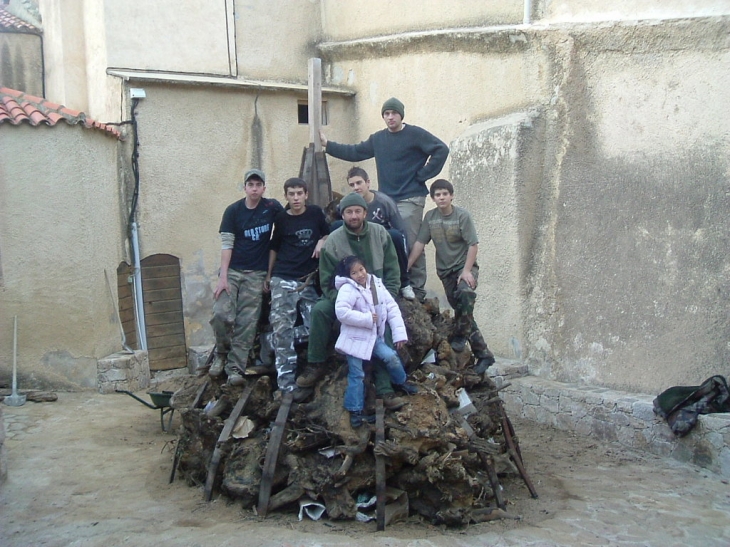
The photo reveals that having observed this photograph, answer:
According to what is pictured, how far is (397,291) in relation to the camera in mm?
6664

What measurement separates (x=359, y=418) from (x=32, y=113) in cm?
650

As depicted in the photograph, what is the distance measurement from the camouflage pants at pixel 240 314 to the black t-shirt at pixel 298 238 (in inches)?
9.8

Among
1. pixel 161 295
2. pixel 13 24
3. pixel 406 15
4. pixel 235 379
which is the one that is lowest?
pixel 235 379

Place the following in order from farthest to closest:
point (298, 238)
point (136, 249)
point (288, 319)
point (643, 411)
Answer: point (136, 249) → point (643, 411) → point (298, 238) → point (288, 319)

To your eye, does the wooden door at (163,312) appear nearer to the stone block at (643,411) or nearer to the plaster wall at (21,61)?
the plaster wall at (21,61)

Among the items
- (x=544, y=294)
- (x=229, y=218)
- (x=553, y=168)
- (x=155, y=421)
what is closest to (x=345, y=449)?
(x=229, y=218)

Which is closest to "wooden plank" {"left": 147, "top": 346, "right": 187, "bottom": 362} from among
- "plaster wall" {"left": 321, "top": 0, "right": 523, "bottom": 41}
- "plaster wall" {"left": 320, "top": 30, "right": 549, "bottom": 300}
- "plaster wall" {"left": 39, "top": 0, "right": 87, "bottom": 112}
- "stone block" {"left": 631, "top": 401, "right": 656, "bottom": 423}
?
"plaster wall" {"left": 320, "top": 30, "right": 549, "bottom": 300}

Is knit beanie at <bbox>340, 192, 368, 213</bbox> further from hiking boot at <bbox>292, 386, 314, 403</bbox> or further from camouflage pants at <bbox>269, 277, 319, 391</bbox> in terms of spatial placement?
hiking boot at <bbox>292, 386, 314, 403</bbox>

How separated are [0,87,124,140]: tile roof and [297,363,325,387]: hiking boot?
18.1 ft

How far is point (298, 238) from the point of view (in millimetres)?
6953

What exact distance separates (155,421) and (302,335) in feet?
11.3

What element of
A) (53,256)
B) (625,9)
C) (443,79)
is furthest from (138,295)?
(625,9)

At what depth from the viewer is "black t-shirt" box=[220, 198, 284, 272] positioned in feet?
23.1

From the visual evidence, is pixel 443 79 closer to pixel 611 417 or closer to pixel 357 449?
pixel 611 417
